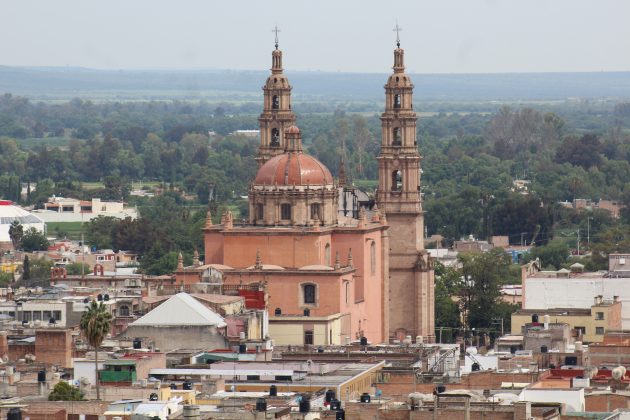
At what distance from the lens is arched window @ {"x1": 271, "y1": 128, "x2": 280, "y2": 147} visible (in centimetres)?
10100

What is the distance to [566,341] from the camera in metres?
75.9

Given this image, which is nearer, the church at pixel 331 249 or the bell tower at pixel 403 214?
the church at pixel 331 249

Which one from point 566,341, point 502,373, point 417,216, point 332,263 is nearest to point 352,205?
point 417,216

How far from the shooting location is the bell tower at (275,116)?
10059 centimetres

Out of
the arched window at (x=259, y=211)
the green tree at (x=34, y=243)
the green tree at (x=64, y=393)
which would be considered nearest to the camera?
the green tree at (x=64, y=393)

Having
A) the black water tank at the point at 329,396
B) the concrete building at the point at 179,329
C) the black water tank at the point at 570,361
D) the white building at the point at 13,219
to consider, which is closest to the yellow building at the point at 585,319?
the concrete building at the point at 179,329

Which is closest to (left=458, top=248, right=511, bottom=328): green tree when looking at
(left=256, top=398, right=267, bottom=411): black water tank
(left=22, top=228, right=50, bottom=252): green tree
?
(left=22, top=228, right=50, bottom=252): green tree

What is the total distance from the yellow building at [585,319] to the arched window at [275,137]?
15.6 metres

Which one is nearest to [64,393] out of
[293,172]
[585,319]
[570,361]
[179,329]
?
[570,361]

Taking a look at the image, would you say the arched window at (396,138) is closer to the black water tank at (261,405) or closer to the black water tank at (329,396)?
the black water tank at (329,396)

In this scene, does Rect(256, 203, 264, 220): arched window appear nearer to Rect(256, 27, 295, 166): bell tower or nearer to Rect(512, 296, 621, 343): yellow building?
Rect(512, 296, 621, 343): yellow building

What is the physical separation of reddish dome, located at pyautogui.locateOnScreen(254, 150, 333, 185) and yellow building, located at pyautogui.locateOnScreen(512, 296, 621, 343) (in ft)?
23.8

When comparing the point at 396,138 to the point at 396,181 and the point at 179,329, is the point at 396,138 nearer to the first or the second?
the point at 396,181

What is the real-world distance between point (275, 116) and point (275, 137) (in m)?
0.77
